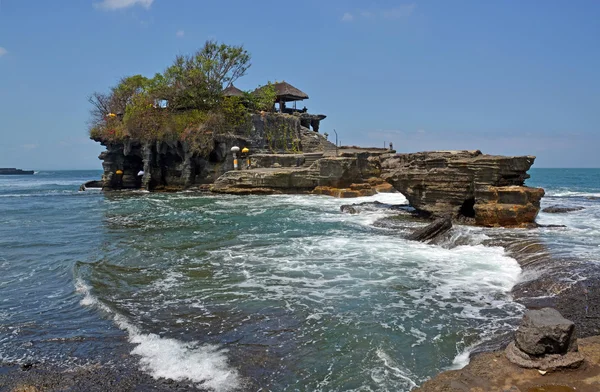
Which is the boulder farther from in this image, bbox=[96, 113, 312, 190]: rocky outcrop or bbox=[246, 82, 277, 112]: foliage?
bbox=[246, 82, 277, 112]: foliage

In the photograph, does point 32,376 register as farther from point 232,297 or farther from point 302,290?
point 302,290

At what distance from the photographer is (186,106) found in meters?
36.9

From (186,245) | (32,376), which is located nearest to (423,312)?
(32,376)

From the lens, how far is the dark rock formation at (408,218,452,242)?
13305 millimetres

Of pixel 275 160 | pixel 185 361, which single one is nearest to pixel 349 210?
pixel 275 160

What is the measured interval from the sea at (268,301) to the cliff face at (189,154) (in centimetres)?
1949

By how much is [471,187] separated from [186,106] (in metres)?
27.1

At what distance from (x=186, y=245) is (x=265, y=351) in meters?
8.18

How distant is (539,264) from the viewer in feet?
31.6

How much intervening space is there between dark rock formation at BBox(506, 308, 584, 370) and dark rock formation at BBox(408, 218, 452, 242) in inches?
341

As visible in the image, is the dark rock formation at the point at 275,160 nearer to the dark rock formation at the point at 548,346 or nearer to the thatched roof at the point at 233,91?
the thatched roof at the point at 233,91

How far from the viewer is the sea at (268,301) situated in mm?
5734

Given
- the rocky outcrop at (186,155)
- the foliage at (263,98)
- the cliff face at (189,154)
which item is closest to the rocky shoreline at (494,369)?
the rocky outcrop at (186,155)

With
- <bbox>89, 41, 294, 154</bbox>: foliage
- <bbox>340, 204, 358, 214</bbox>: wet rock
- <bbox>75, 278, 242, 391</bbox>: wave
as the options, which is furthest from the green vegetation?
<bbox>75, 278, 242, 391</bbox>: wave
